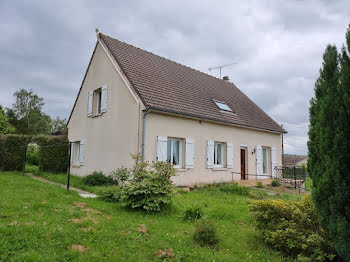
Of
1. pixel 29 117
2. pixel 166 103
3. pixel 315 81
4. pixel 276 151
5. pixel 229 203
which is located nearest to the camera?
pixel 315 81

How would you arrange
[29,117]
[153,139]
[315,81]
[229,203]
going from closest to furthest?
[315,81] < [229,203] < [153,139] < [29,117]

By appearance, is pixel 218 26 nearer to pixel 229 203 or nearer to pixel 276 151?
pixel 229 203

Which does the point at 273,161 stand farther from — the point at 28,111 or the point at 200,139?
the point at 28,111

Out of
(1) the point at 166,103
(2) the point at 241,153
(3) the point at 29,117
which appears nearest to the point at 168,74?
(1) the point at 166,103

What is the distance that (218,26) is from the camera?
9.76 meters

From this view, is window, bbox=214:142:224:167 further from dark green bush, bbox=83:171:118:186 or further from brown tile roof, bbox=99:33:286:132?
dark green bush, bbox=83:171:118:186

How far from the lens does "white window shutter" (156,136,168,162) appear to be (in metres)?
9.39

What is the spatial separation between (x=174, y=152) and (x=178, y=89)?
134 inches

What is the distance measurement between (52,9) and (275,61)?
9616mm

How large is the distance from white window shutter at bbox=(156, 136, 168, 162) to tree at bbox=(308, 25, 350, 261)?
6578 millimetres

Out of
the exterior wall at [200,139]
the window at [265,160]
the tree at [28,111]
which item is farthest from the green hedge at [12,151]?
the tree at [28,111]

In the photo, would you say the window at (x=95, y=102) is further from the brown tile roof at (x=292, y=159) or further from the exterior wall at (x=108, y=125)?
the brown tile roof at (x=292, y=159)

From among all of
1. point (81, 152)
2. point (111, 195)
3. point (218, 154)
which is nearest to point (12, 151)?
point (81, 152)

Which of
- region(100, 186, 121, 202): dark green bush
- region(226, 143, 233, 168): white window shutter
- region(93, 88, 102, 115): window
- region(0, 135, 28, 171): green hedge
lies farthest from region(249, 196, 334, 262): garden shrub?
region(0, 135, 28, 171): green hedge
